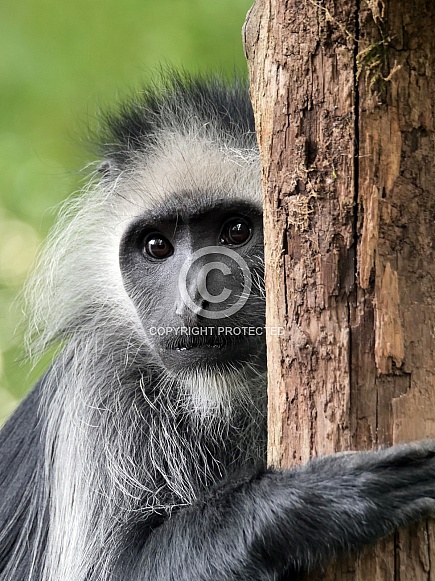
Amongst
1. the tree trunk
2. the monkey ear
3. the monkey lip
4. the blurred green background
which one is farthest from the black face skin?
the blurred green background

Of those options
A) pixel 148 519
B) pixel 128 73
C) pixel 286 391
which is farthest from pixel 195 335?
pixel 128 73

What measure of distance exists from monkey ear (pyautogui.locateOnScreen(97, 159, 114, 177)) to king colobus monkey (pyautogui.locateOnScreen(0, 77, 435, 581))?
0.01 metres

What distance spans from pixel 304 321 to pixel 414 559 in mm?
554

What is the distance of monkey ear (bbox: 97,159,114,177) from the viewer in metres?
Result: 3.47

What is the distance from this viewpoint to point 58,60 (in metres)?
5.17

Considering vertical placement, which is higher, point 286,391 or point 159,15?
point 159,15

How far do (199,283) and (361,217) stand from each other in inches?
37.4

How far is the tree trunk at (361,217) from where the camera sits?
178cm

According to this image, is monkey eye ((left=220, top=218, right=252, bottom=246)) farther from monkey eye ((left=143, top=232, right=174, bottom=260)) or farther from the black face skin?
monkey eye ((left=143, top=232, right=174, bottom=260))

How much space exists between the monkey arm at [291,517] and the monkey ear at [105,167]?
1522 millimetres

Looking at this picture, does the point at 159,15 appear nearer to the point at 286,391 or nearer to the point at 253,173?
the point at 253,173

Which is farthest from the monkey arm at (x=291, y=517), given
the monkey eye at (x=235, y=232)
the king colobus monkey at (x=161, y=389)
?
the monkey eye at (x=235, y=232)

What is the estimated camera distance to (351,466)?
196cm

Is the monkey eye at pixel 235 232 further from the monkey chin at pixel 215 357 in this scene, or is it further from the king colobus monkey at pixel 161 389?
the monkey chin at pixel 215 357
